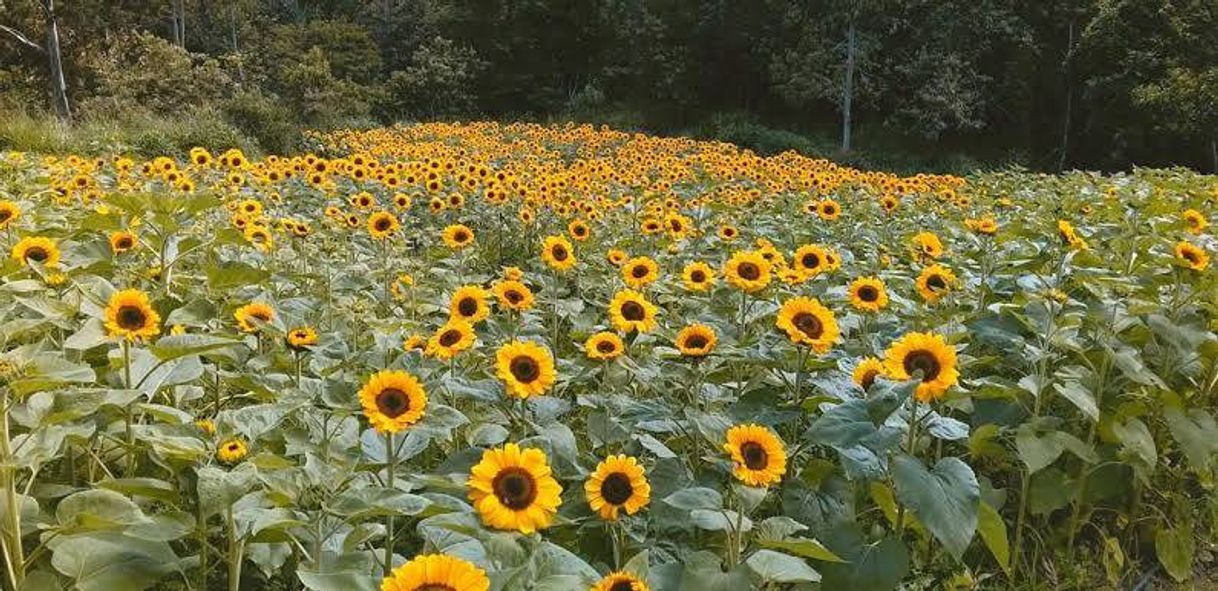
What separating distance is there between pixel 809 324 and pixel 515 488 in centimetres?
95

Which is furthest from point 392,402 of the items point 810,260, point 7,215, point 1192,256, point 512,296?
point 1192,256

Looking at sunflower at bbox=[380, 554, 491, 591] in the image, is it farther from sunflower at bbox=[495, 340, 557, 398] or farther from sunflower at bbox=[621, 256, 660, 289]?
sunflower at bbox=[621, 256, 660, 289]

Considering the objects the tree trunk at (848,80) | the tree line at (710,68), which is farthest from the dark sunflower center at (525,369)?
the tree trunk at (848,80)

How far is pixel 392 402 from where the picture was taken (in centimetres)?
154

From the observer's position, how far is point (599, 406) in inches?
82.3

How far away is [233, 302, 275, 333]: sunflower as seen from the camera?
2.07m

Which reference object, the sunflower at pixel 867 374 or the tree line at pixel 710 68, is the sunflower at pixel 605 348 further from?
the tree line at pixel 710 68

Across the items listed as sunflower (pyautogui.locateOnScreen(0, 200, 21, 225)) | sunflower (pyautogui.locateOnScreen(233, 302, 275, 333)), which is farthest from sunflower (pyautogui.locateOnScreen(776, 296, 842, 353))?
sunflower (pyautogui.locateOnScreen(0, 200, 21, 225))

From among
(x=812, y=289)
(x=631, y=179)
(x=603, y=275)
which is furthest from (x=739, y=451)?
(x=631, y=179)

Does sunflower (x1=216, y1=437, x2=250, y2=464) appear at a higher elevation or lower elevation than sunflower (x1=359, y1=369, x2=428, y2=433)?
lower

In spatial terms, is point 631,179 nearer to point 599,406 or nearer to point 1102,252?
point 1102,252

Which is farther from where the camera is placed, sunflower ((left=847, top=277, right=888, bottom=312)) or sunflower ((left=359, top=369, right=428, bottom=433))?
sunflower ((left=847, top=277, right=888, bottom=312))

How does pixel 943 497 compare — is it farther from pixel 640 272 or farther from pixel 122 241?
pixel 122 241

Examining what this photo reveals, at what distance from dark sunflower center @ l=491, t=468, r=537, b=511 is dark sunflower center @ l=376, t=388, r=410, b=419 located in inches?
11.7
